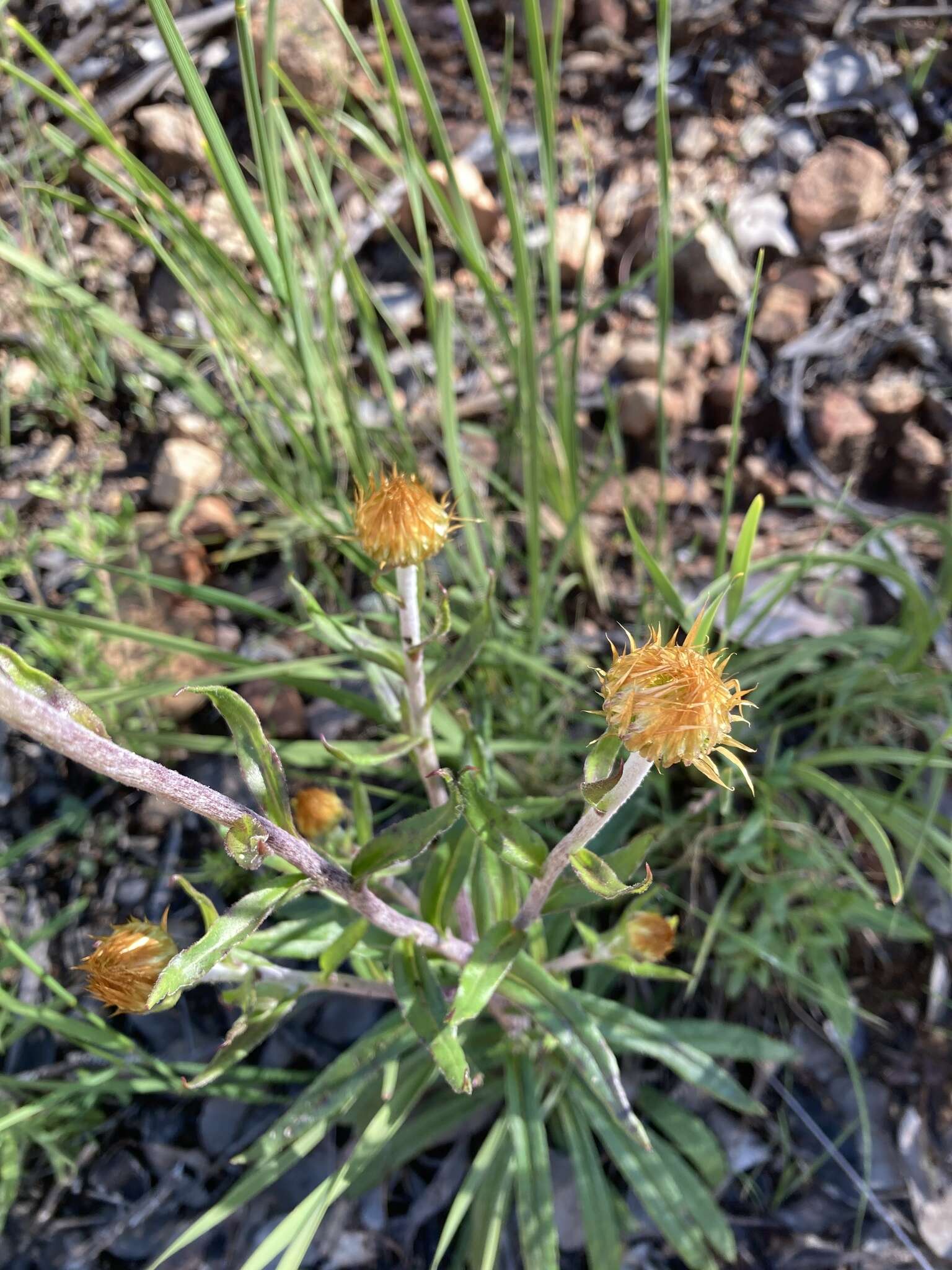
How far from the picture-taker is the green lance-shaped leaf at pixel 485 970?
126 cm

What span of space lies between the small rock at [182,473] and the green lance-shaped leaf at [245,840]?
6.25 feet

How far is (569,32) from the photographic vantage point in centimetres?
318

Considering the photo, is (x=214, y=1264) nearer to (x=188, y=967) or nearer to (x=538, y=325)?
(x=188, y=967)

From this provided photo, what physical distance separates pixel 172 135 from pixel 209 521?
4.66 ft

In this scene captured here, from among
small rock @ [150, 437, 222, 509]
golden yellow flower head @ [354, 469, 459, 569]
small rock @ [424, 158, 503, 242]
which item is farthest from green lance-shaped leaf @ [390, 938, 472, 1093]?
small rock @ [424, 158, 503, 242]

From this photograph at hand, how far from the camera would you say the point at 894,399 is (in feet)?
8.79

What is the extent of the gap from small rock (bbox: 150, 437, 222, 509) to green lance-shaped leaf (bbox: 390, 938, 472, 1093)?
5.83 feet

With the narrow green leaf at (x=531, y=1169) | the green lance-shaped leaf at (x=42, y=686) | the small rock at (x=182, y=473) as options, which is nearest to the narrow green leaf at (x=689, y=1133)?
the narrow green leaf at (x=531, y=1169)

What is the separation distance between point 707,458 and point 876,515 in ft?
1.78

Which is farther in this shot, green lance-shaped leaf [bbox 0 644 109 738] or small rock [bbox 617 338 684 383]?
small rock [bbox 617 338 684 383]

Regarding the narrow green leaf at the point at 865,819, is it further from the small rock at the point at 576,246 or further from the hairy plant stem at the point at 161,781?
the small rock at the point at 576,246

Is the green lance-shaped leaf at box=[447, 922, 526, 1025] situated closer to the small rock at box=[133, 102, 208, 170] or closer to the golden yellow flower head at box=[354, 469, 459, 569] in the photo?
the golden yellow flower head at box=[354, 469, 459, 569]

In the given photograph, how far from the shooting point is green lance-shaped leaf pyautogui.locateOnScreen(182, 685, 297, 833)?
1.10 metres

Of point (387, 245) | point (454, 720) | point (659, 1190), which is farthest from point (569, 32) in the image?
point (659, 1190)
